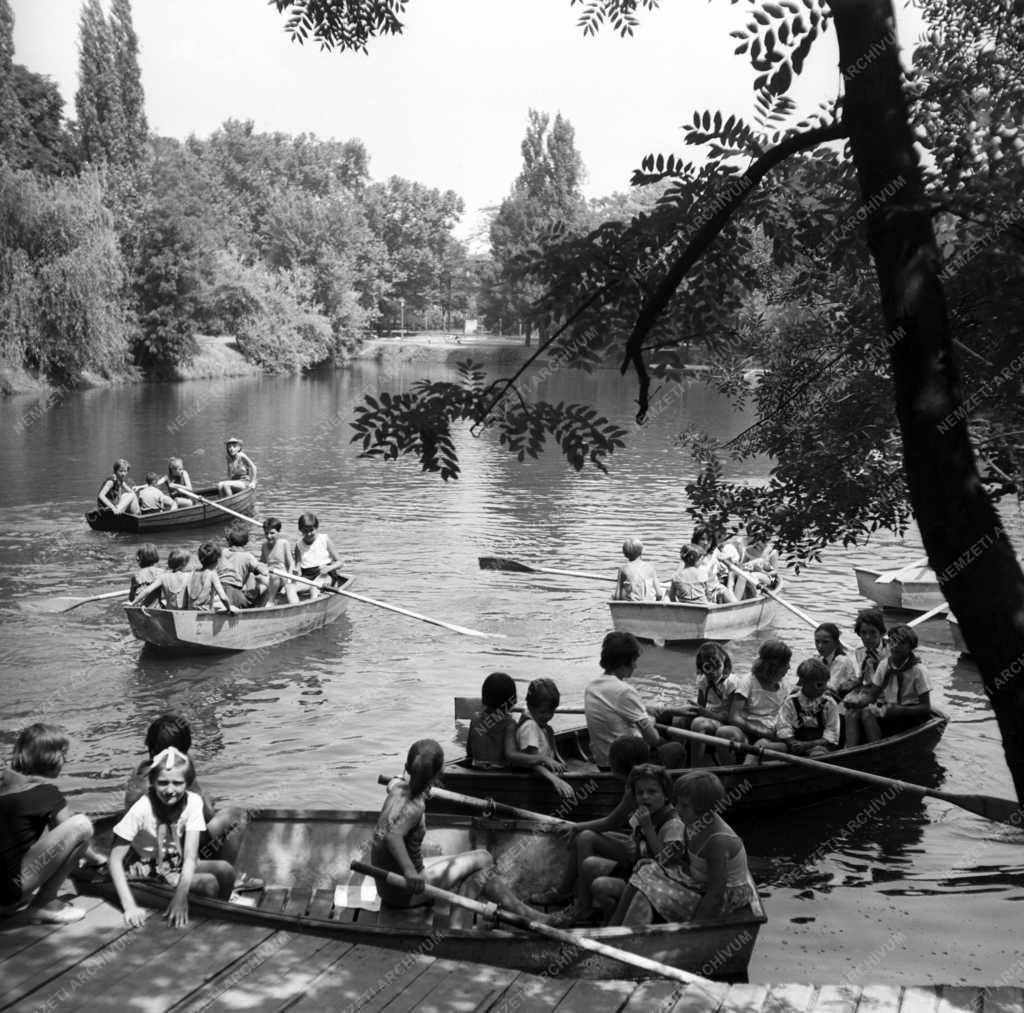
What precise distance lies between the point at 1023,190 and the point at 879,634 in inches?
251

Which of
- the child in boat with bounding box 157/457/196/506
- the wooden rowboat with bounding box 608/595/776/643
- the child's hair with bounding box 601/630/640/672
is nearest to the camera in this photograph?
the child's hair with bounding box 601/630/640/672

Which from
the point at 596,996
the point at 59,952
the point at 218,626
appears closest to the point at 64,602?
the point at 218,626

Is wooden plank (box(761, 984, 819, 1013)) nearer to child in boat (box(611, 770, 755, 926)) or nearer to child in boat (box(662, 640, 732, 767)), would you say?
child in boat (box(611, 770, 755, 926))

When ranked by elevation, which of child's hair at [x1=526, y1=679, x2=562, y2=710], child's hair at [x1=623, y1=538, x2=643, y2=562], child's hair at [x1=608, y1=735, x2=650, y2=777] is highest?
child's hair at [x1=623, y1=538, x2=643, y2=562]

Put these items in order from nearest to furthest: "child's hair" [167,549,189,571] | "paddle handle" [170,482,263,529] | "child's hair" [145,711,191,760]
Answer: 1. "child's hair" [145,711,191,760]
2. "child's hair" [167,549,189,571]
3. "paddle handle" [170,482,263,529]

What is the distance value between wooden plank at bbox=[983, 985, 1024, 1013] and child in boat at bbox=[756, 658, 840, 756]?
3608 mm

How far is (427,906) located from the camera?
661 centimetres

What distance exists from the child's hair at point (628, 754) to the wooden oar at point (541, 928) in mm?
1335

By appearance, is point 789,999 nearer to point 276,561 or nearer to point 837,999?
point 837,999

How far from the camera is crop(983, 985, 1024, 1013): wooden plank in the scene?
5.43 meters

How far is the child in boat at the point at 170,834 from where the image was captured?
6.14m

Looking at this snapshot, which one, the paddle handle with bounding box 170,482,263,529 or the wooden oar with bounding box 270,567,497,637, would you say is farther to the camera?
the paddle handle with bounding box 170,482,263,529

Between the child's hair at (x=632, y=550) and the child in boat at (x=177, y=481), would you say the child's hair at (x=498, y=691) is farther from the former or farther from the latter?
the child in boat at (x=177, y=481)

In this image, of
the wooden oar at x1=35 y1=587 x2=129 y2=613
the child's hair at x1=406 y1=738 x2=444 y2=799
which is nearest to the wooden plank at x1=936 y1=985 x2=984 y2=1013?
the child's hair at x1=406 y1=738 x2=444 y2=799
